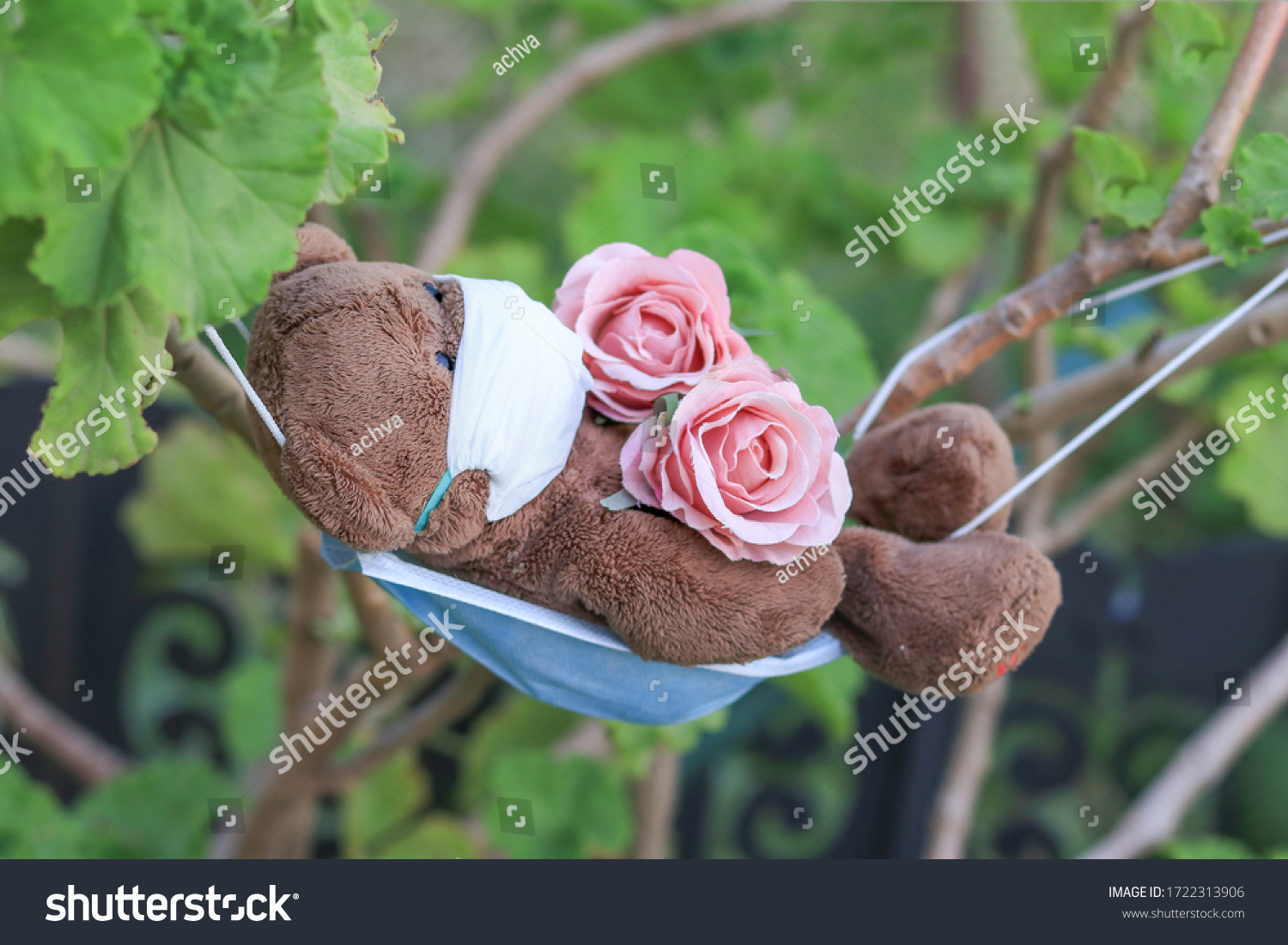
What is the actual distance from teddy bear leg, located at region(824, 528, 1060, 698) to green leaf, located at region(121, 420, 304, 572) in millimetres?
717

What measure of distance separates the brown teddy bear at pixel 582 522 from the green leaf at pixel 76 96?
0.08 meters

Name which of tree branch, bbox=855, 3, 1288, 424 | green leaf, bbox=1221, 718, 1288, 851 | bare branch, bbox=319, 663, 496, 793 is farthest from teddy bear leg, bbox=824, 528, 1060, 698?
green leaf, bbox=1221, 718, 1288, 851

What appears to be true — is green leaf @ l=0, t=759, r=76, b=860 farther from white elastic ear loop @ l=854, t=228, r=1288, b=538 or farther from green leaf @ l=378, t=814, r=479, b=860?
white elastic ear loop @ l=854, t=228, r=1288, b=538

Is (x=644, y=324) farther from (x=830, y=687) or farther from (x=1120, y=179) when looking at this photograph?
(x=830, y=687)

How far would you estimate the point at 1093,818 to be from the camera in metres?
1.00

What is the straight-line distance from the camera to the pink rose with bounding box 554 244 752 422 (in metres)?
0.34

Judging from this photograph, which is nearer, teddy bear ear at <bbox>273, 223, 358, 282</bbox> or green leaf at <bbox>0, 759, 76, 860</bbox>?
teddy bear ear at <bbox>273, 223, 358, 282</bbox>

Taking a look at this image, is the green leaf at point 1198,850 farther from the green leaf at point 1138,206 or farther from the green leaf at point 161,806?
the green leaf at point 161,806

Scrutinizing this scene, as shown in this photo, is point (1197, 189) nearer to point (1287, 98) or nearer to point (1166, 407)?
point (1287, 98)

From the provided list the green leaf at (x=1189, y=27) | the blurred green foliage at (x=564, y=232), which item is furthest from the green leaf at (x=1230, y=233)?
the green leaf at (x=1189, y=27)

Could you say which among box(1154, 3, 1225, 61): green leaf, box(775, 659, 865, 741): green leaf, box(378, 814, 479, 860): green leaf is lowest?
box(378, 814, 479, 860): green leaf

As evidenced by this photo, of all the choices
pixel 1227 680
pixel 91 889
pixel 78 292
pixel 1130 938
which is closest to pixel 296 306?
pixel 78 292

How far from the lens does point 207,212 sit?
27cm

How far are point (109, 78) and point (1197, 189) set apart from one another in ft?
1.33
